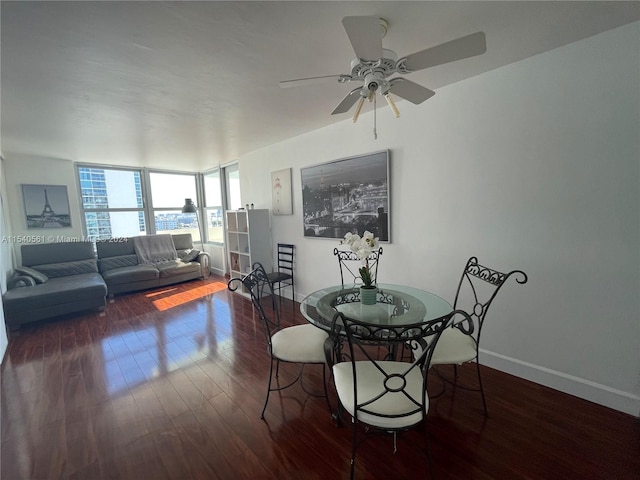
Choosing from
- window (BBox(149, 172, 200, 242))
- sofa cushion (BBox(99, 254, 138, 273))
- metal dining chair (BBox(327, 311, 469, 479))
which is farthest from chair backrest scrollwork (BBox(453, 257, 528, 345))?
window (BBox(149, 172, 200, 242))

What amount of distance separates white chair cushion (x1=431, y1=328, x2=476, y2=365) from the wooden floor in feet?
1.51

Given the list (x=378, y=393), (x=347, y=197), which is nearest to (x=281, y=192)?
(x=347, y=197)

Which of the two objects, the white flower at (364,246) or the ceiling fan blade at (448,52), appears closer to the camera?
the ceiling fan blade at (448,52)

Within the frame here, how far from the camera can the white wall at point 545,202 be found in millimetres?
1669

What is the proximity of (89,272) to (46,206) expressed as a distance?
1.36 metres

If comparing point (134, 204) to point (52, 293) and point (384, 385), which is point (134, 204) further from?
point (384, 385)

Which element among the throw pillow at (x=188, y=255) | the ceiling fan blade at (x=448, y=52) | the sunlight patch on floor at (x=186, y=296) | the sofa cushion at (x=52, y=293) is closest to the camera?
the ceiling fan blade at (x=448, y=52)

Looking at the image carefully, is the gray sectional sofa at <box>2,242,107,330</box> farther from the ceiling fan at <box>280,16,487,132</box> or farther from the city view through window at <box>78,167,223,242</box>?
the ceiling fan at <box>280,16,487,132</box>

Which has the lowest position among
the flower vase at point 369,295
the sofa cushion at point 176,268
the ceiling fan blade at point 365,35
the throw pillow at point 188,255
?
the sofa cushion at point 176,268

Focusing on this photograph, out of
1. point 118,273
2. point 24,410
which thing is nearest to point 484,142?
point 24,410

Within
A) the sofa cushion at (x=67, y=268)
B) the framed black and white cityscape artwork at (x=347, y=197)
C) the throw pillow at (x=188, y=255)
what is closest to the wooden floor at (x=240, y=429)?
the framed black and white cityscape artwork at (x=347, y=197)

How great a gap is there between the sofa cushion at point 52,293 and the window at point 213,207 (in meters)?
2.54

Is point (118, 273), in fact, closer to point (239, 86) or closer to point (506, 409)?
point (239, 86)

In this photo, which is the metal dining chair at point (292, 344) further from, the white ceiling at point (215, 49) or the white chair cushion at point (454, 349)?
the white ceiling at point (215, 49)
